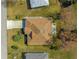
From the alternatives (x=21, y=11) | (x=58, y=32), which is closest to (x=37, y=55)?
(x=58, y=32)

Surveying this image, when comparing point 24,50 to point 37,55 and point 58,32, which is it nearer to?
point 37,55

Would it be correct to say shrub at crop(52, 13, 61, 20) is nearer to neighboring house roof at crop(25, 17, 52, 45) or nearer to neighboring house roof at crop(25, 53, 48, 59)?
neighboring house roof at crop(25, 17, 52, 45)

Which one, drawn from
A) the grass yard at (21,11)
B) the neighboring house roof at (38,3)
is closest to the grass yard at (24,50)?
the grass yard at (21,11)

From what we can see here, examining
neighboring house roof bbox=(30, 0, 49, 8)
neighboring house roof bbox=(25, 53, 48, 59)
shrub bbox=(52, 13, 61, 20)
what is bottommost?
neighboring house roof bbox=(25, 53, 48, 59)

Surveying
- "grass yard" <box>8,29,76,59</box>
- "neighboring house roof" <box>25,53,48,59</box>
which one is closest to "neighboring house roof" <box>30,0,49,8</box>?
"grass yard" <box>8,29,76,59</box>

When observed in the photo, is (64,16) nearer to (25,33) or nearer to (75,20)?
(75,20)

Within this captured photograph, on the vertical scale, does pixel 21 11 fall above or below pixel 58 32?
above

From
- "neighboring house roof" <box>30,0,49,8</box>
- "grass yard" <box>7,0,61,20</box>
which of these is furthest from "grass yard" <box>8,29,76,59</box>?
"neighboring house roof" <box>30,0,49,8</box>

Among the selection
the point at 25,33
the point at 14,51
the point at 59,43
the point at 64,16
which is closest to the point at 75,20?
the point at 64,16

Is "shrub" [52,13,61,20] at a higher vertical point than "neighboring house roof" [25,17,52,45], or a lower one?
higher

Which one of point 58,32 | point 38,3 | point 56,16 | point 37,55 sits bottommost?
point 37,55

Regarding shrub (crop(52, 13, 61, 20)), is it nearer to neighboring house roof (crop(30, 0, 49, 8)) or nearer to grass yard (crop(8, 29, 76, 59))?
neighboring house roof (crop(30, 0, 49, 8))
